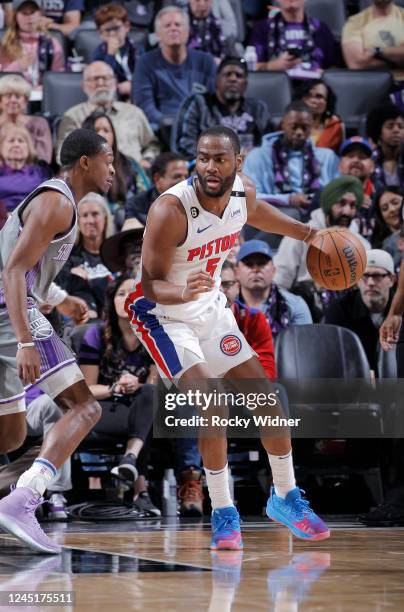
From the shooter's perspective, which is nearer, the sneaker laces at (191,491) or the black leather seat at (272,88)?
the sneaker laces at (191,491)

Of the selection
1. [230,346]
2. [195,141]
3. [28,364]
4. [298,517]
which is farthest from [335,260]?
[195,141]

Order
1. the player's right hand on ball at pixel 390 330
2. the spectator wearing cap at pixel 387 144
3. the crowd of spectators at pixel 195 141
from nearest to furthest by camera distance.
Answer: the player's right hand on ball at pixel 390 330 → the crowd of spectators at pixel 195 141 → the spectator wearing cap at pixel 387 144

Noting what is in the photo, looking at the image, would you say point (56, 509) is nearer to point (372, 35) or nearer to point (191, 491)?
point (191, 491)

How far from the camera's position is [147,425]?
5.82m

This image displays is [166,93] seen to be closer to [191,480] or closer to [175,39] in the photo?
[175,39]

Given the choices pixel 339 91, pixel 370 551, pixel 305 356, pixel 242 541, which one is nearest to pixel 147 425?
pixel 305 356

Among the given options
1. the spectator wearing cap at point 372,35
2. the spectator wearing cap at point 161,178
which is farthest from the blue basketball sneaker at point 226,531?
the spectator wearing cap at point 372,35

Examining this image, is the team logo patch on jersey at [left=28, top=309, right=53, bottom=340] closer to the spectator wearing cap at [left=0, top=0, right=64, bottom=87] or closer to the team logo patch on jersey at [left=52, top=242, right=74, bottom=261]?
the team logo patch on jersey at [left=52, top=242, right=74, bottom=261]

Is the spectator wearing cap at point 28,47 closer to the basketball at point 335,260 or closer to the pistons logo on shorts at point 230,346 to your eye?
the basketball at point 335,260

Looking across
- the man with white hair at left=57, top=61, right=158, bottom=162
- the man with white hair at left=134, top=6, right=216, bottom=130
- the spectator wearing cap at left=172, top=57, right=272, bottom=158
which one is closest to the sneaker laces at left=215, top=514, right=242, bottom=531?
the spectator wearing cap at left=172, top=57, right=272, bottom=158

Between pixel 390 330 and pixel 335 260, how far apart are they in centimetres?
58

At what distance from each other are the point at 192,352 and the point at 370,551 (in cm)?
100

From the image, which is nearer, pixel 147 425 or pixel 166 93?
pixel 147 425

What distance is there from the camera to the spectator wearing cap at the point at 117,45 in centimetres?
A: 906
